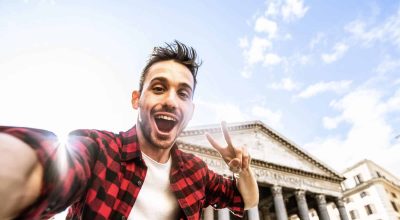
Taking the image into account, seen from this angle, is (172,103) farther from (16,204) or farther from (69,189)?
(16,204)

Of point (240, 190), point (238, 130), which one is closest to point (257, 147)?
point (238, 130)

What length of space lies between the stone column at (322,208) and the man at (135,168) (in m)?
18.8

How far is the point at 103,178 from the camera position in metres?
1.28

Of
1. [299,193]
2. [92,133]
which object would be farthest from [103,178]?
[299,193]

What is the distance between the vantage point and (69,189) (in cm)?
92

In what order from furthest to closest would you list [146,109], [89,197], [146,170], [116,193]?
[146,109]
[146,170]
[116,193]
[89,197]

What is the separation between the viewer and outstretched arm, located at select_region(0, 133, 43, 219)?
607mm

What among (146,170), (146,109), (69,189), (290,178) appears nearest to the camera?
(69,189)

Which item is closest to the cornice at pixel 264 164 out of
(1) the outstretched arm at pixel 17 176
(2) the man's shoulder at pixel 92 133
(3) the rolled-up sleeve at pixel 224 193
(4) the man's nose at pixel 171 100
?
(3) the rolled-up sleeve at pixel 224 193

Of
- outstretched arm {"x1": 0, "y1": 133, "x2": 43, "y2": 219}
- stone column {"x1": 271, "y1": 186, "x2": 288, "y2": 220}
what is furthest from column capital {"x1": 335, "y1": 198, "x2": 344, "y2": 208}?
outstretched arm {"x1": 0, "y1": 133, "x2": 43, "y2": 219}

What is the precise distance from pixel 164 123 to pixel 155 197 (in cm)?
48

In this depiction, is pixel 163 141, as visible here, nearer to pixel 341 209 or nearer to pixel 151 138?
pixel 151 138

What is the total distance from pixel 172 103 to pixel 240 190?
937 millimetres

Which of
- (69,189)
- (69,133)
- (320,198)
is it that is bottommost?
(69,189)
